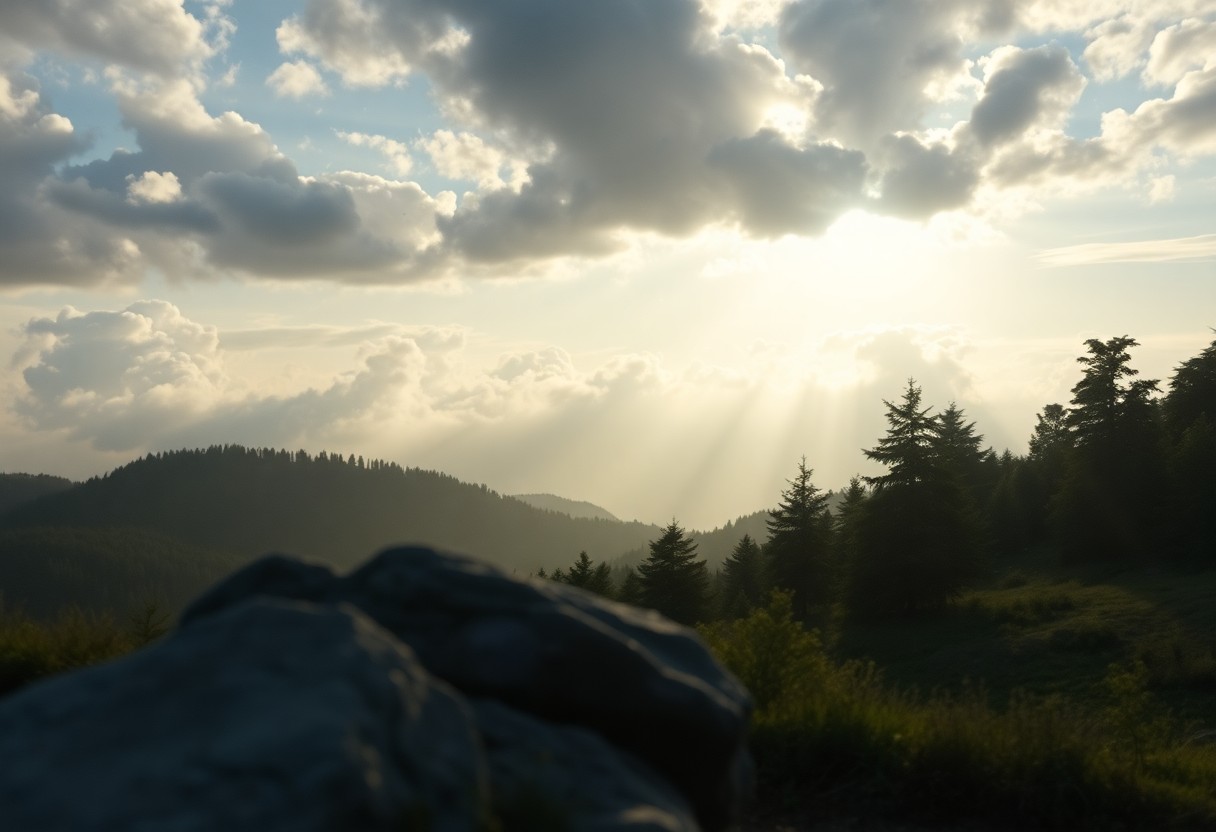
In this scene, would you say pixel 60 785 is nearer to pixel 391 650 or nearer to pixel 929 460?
pixel 391 650

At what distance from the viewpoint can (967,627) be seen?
132 ft

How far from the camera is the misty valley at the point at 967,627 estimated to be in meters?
→ 8.48

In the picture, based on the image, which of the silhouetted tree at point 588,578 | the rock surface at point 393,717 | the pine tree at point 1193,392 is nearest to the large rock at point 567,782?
A: the rock surface at point 393,717

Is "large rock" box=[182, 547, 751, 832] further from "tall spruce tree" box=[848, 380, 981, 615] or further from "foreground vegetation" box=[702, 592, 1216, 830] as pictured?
"tall spruce tree" box=[848, 380, 981, 615]

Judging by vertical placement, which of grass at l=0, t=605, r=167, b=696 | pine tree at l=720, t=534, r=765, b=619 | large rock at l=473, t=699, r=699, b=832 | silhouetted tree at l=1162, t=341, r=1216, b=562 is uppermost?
silhouetted tree at l=1162, t=341, r=1216, b=562

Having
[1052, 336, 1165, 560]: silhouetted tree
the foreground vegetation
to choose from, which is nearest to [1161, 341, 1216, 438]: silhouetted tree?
[1052, 336, 1165, 560]: silhouetted tree

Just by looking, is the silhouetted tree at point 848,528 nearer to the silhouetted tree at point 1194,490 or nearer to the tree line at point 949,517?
the tree line at point 949,517

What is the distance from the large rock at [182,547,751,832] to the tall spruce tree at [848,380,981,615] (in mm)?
43165

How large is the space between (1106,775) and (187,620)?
793 cm

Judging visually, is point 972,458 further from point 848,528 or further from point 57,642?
point 57,642

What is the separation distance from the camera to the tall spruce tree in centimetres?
4575

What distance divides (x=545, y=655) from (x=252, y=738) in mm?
1532

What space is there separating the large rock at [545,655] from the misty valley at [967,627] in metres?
0.12

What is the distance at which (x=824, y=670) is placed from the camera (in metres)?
11.1
